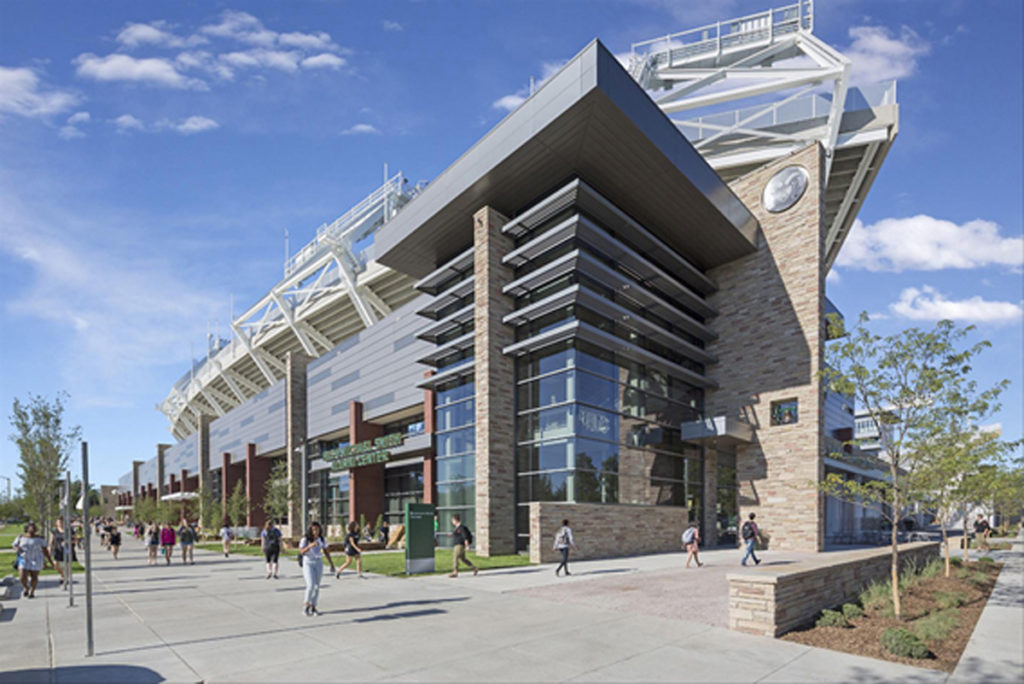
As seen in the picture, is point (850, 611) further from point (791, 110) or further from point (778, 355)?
point (791, 110)

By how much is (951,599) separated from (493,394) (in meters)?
15.8

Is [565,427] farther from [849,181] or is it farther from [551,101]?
[849,181]

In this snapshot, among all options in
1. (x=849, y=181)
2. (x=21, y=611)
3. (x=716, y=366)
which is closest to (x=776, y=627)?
(x=21, y=611)

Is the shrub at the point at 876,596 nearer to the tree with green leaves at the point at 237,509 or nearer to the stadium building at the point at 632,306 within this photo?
the stadium building at the point at 632,306

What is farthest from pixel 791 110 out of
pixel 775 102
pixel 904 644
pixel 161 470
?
pixel 161 470

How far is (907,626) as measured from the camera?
416 inches

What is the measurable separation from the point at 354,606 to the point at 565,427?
12.4 m

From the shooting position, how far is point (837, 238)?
141 feet

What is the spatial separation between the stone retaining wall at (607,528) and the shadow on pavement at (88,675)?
14.5m

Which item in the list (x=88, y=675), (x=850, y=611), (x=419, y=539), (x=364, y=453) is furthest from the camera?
(x=364, y=453)

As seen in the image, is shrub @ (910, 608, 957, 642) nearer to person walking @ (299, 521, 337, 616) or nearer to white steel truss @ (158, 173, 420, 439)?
person walking @ (299, 521, 337, 616)

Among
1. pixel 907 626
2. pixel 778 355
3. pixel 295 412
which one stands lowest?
pixel 907 626

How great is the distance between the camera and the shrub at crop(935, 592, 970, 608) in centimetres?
1311

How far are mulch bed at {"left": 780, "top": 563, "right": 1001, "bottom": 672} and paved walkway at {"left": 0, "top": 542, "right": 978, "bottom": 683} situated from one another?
44cm
